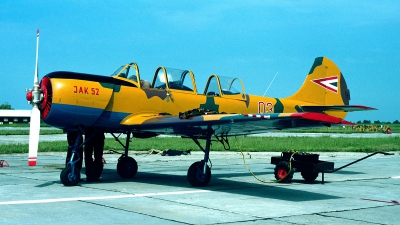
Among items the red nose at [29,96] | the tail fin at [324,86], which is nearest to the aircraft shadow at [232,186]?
the red nose at [29,96]

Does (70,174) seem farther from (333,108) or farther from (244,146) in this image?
(244,146)

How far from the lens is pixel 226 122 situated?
34.9ft

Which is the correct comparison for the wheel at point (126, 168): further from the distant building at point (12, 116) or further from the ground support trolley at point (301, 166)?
the distant building at point (12, 116)

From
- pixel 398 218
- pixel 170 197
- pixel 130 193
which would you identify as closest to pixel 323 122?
pixel 398 218

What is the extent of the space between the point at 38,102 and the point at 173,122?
296 cm

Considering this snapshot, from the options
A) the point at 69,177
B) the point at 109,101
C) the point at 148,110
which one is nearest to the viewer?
the point at 69,177

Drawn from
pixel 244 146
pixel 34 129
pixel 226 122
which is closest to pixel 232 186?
pixel 226 122

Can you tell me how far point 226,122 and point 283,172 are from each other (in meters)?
3.19

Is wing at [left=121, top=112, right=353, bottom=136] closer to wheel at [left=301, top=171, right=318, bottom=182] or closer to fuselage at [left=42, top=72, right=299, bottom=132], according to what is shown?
fuselage at [left=42, top=72, right=299, bottom=132]

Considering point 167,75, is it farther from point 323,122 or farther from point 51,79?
point 323,122

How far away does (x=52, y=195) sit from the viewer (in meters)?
9.85

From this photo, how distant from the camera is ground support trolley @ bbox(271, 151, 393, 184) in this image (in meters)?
12.7

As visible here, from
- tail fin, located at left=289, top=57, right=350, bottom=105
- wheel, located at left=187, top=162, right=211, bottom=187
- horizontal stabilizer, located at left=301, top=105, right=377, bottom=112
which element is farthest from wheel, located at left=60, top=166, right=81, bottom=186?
tail fin, located at left=289, top=57, right=350, bottom=105

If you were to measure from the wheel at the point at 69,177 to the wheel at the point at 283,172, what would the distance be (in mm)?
4827
